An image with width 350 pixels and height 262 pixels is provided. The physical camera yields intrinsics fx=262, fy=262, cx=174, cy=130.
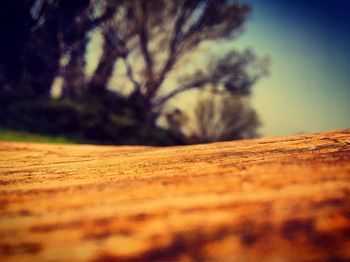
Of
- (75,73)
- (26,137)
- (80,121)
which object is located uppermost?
(75,73)

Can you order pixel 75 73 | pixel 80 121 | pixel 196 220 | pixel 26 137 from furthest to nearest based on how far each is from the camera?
pixel 75 73, pixel 80 121, pixel 26 137, pixel 196 220

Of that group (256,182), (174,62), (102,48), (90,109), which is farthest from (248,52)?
(256,182)

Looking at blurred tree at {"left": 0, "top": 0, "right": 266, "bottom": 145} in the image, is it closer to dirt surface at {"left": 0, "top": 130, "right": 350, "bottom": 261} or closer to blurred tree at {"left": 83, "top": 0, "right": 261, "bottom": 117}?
blurred tree at {"left": 83, "top": 0, "right": 261, "bottom": 117}

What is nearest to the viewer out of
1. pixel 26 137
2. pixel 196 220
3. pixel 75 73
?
pixel 196 220

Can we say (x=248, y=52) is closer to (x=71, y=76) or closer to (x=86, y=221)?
(x=71, y=76)

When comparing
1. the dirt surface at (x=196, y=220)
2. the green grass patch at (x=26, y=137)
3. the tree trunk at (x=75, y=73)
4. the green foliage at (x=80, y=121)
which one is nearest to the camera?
the dirt surface at (x=196, y=220)

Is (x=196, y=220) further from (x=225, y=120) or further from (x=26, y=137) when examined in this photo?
(x=225, y=120)

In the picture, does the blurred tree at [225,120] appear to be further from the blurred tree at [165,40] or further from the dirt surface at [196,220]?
the dirt surface at [196,220]

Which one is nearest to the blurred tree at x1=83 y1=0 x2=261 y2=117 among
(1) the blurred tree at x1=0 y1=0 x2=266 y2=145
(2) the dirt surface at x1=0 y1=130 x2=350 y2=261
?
(1) the blurred tree at x1=0 y1=0 x2=266 y2=145

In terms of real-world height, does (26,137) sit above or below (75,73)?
below

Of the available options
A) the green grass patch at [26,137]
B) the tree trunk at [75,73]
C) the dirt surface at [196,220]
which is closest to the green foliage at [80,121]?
the green grass patch at [26,137]

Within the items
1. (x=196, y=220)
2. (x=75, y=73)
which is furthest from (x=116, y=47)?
(x=196, y=220)

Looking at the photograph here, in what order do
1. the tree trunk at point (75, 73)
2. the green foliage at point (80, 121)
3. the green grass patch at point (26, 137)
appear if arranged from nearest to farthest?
the green grass patch at point (26, 137)
the green foliage at point (80, 121)
the tree trunk at point (75, 73)
